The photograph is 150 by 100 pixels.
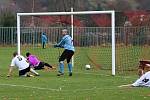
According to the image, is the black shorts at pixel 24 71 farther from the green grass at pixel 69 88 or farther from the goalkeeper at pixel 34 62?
the goalkeeper at pixel 34 62

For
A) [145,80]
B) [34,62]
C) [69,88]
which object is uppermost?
[34,62]

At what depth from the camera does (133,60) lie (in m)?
30.9

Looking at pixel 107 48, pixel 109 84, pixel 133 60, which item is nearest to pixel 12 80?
pixel 109 84

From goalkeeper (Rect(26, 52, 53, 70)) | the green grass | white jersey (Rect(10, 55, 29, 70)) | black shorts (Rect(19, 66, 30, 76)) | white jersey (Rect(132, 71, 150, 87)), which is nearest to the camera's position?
the green grass

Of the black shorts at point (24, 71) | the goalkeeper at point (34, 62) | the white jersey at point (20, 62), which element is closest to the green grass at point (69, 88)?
the black shorts at point (24, 71)

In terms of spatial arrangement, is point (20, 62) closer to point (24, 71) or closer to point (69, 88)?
point (24, 71)

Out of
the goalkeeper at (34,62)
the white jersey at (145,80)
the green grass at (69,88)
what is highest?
the goalkeeper at (34,62)

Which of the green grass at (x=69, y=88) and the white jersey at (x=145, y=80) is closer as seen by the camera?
the green grass at (x=69, y=88)

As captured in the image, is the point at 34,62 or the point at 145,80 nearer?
the point at 145,80

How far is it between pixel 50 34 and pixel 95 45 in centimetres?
312

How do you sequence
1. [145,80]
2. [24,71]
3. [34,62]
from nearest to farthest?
[145,80]
[24,71]
[34,62]

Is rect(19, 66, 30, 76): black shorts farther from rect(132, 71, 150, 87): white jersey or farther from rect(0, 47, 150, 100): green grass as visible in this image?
rect(132, 71, 150, 87): white jersey

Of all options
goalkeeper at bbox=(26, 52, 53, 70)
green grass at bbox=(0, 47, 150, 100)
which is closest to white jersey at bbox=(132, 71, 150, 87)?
green grass at bbox=(0, 47, 150, 100)

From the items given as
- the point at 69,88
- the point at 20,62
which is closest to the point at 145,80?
the point at 69,88
